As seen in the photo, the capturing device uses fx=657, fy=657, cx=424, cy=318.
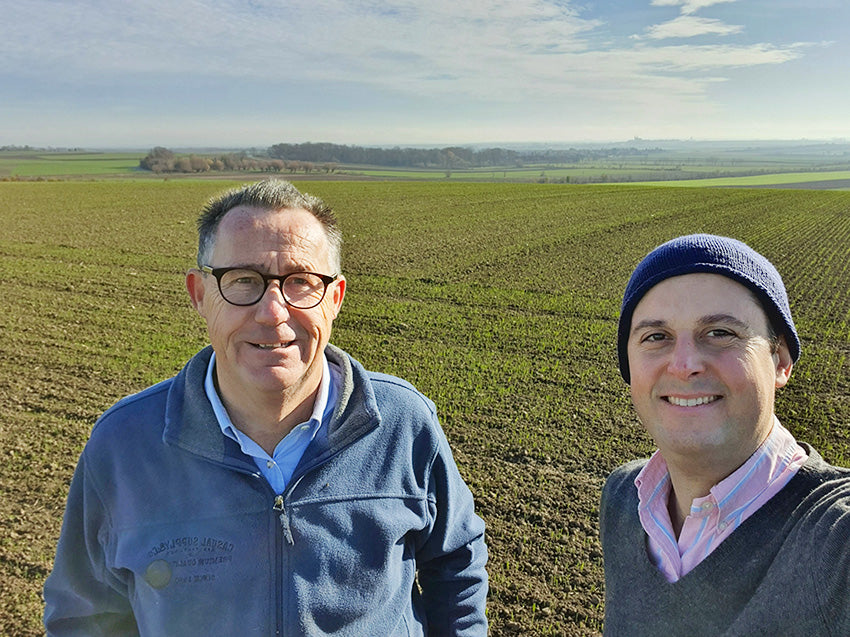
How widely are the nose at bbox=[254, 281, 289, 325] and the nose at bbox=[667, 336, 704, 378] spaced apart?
115 cm

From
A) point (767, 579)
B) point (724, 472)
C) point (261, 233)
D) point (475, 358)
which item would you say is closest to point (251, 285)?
point (261, 233)

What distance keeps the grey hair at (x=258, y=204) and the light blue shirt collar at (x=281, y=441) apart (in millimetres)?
431

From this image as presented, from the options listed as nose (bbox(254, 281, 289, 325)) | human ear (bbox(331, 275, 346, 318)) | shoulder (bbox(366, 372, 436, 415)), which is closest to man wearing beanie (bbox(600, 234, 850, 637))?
shoulder (bbox(366, 372, 436, 415))

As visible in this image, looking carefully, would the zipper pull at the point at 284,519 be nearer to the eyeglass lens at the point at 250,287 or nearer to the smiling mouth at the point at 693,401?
the eyeglass lens at the point at 250,287

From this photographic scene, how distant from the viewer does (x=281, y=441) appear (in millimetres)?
2074

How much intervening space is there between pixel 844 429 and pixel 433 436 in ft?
25.5

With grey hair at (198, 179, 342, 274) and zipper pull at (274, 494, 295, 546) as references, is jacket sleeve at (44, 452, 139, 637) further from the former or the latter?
grey hair at (198, 179, 342, 274)

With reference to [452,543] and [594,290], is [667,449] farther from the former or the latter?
[594,290]

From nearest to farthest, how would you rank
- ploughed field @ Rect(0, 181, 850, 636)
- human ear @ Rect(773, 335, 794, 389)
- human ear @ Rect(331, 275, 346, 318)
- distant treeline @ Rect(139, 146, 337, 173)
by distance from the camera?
human ear @ Rect(773, 335, 794, 389) < human ear @ Rect(331, 275, 346, 318) < ploughed field @ Rect(0, 181, 850, 636) < distant treeline @ Rect(139, 146, 337, 173)

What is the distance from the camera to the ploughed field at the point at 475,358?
542cm

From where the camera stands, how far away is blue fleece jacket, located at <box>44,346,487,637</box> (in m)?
1.90

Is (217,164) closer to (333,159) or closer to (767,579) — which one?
(333,159)

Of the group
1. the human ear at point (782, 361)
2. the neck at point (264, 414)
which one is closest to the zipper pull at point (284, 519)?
the neck at point (264, 414)

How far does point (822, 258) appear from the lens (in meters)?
22.0
